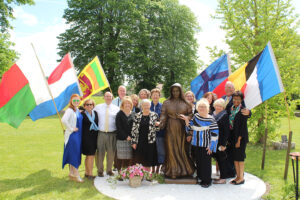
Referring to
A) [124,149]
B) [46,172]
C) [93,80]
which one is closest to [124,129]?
[124,149]

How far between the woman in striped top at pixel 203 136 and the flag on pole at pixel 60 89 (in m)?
3.10

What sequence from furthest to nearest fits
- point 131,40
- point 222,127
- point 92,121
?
point 131,40, point 92,121, point 222,127

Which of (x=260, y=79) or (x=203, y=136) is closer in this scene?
(x=203, y=136)

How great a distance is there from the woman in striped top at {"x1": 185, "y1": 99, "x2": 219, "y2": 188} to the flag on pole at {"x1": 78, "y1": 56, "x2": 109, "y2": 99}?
331cm

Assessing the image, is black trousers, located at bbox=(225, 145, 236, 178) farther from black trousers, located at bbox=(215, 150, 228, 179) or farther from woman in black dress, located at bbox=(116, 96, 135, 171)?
woman in black dress, located at bbox=(116, 96, 135, 171)

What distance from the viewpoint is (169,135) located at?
610 cm

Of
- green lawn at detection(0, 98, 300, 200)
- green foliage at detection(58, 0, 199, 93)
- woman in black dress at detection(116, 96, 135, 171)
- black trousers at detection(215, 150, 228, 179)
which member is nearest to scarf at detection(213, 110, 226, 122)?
black trousers at detection(215, 150, 228, 179)

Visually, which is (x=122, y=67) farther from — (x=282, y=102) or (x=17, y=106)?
(x=17, y=106)

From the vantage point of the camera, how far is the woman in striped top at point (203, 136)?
18.5 feet

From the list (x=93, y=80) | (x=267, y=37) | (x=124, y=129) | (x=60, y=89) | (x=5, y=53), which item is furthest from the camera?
(x=5, y=53)

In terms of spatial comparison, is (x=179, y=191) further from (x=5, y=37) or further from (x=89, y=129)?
(x=5, y=37)

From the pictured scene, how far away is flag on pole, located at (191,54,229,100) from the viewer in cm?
820

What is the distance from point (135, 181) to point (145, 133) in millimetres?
1126

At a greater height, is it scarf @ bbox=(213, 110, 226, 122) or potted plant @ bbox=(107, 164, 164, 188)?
scarf @ bbox=(213, 110, 226, 122)
